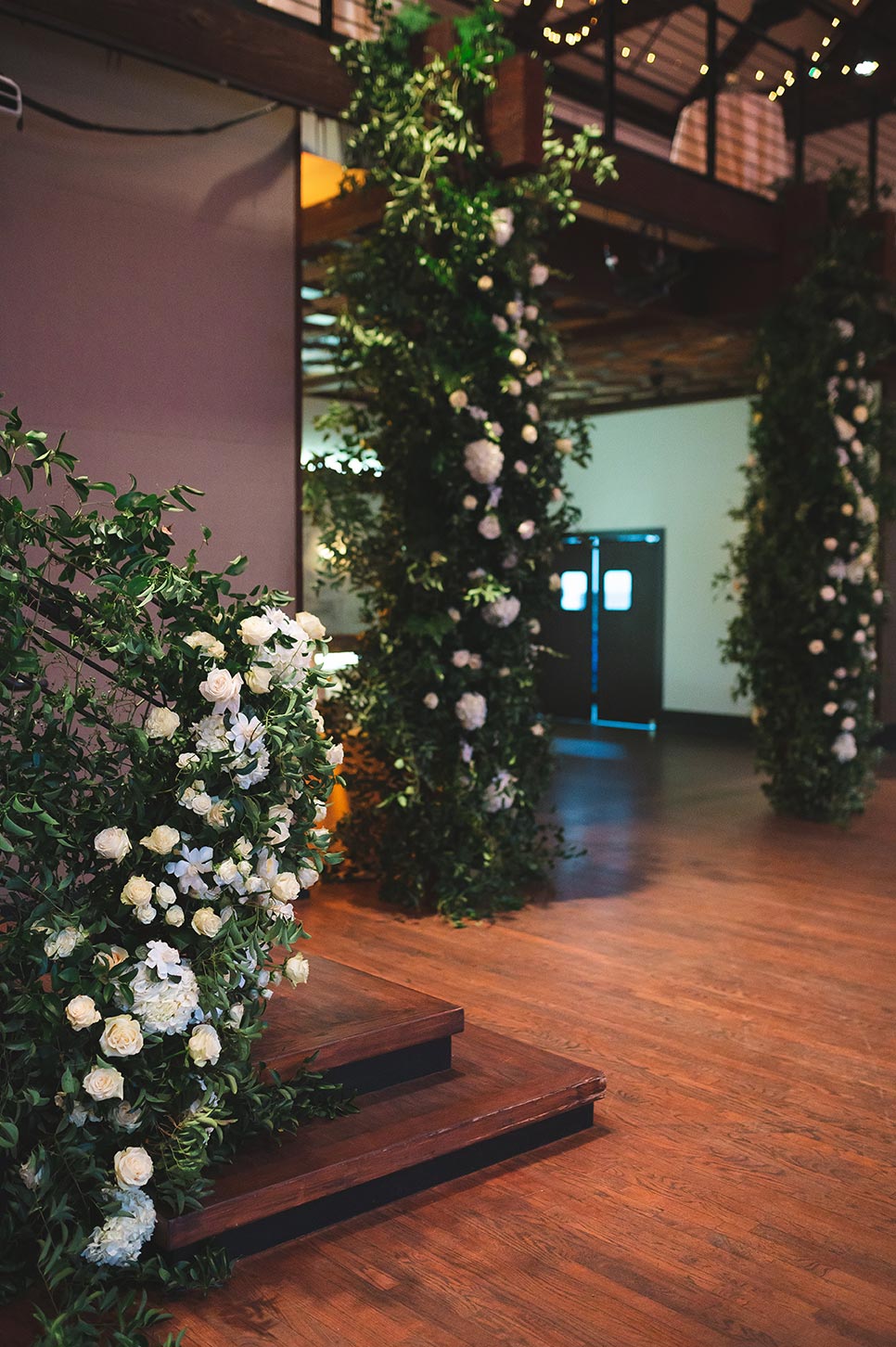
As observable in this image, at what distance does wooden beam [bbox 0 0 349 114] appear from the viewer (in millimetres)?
4207

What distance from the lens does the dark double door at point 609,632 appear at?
39.8ft

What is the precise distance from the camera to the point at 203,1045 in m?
2.34

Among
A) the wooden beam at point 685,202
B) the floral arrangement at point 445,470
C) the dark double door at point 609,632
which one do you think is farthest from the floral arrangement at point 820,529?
the dark double door at point 609,632

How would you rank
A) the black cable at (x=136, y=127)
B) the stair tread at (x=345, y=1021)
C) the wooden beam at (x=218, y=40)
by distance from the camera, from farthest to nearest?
the black cable at (x=136, y=127), the wooden beam at (x=218, y=40), the stair tread at (x=345, y=1021)

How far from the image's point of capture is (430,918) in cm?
518

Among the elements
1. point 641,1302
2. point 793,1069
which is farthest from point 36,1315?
point 793,1069

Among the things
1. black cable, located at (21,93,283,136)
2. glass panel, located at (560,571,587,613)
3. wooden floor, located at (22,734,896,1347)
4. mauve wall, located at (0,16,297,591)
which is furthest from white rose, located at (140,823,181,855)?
glass panel, located at (560,571,587,613)

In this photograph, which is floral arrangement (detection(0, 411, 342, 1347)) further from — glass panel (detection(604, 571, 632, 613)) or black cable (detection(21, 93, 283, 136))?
glass panel (detection(604, 571, 632, 613))

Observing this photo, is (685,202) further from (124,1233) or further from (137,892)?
(124,1233)

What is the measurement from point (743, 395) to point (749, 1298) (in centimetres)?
976

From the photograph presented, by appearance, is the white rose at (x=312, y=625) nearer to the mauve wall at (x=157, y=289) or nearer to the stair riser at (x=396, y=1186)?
the stair riser at (x=396, y=1186)

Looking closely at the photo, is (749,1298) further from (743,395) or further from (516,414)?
(743,395)

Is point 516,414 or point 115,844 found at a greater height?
point 516,414

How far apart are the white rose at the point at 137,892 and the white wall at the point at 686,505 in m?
9.27
